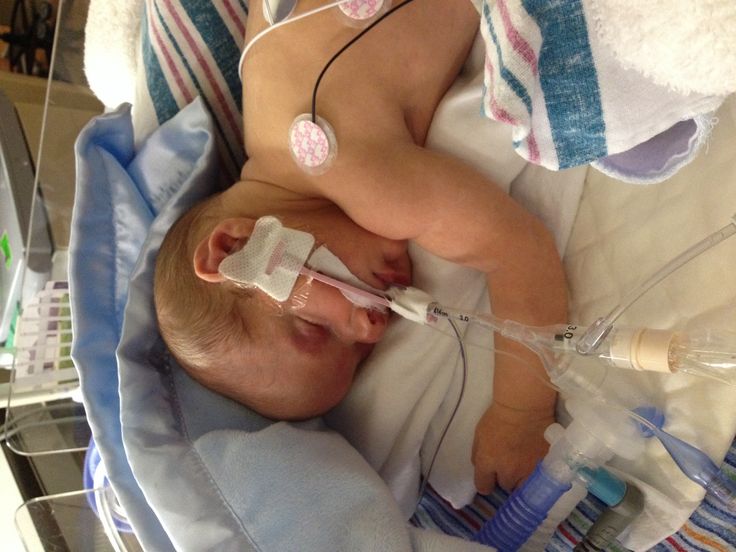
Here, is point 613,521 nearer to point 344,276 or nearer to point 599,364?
point 599,364

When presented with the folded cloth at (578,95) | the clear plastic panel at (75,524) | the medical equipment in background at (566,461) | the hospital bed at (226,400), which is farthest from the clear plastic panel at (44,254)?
the folded cloth at (578,95)

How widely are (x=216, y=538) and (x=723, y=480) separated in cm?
59

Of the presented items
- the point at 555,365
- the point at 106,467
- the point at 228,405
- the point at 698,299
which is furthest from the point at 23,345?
the point at 698,299

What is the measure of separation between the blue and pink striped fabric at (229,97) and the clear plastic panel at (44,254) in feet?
1.01

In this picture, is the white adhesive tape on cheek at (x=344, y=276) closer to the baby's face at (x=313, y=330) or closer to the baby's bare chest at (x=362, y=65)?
the baby's face at (x=313, y=330)

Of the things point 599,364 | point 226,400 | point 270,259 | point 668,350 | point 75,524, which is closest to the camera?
point 668,350

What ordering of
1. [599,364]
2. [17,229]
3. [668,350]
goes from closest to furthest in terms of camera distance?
[668,350] → [599,364] → [17,229]

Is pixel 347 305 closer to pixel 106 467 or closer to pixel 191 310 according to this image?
pixel 191 310

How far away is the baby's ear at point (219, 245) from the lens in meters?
0.86

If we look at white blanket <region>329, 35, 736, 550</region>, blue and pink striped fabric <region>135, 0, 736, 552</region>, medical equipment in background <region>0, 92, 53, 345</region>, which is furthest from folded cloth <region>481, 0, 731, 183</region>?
medical equipment in background <region>0, 92, 53, 345</region>

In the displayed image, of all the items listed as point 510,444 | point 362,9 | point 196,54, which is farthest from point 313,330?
point 196,54

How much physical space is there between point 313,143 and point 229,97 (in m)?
0.34

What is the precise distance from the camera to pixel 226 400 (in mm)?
1007

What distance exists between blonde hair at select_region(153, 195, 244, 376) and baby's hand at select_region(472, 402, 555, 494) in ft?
1.21
